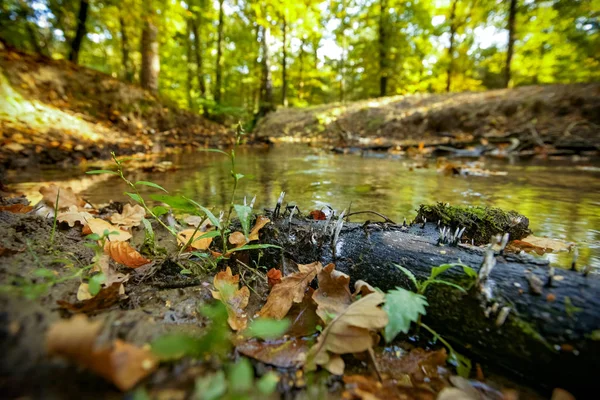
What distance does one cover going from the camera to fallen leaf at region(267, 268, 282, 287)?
4.02 ft

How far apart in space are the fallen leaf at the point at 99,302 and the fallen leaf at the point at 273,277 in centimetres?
55

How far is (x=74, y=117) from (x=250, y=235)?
7593 millimetres

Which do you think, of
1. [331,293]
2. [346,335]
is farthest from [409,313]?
[331,293]

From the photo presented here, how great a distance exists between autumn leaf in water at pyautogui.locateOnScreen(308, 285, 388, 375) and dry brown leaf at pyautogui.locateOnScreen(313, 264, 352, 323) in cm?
9

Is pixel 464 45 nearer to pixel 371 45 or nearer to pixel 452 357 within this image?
pixel 371 45

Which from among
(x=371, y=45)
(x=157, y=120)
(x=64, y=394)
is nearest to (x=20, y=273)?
(x=64, y=394)

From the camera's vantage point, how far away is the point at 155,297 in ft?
3.61

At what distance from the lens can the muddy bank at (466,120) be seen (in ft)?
22.6

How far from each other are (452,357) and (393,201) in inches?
79.3

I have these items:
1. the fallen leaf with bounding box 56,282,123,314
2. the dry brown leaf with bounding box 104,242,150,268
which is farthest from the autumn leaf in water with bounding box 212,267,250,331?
the dry brown leaf with bounding box 104,242,150,268

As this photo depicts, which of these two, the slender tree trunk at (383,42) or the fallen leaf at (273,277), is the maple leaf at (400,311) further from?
the slender tree trunk at (383,42)

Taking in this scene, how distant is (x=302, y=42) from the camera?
1013 inches

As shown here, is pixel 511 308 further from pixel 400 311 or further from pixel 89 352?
pixel 89 352

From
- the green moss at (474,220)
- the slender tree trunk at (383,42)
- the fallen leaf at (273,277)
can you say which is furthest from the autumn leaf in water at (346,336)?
the slender tree trunk at (383,42)
